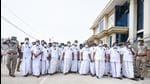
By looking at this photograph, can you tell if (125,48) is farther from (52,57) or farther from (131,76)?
(52,57)


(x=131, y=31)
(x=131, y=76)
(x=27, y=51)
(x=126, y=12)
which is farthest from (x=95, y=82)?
(x=126, y=12)

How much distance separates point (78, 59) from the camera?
19.9 meters

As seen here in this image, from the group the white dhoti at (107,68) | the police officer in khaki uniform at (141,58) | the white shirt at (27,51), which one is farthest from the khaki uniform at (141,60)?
the white shirt at (27,51)

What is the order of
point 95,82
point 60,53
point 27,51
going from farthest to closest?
point 60,53, point 27,51, point 95,82

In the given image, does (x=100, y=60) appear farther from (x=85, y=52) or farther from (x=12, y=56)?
(x=12, y=56)

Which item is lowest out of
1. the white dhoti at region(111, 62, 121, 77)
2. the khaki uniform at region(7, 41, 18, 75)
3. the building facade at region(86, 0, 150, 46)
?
the white dhoti at region(111, 62, 121, 77)

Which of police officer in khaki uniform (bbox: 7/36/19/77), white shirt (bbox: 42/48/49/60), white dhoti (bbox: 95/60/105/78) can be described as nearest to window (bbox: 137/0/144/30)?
white dhoti (bbox: 95/60/105/78)

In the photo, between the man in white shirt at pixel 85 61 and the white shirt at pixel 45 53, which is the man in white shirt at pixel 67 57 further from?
the white shirt at pixel 45 53

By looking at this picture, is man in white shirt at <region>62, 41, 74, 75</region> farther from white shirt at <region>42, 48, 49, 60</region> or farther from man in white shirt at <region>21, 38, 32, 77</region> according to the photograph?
man in white shirt at <region>21, 38, 32, 77</region>

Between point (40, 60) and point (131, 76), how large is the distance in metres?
4.64

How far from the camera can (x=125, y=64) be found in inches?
724

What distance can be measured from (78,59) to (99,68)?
1814 mm

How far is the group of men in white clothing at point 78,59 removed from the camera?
712 inches

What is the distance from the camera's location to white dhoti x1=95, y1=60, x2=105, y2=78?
60.3 ft
